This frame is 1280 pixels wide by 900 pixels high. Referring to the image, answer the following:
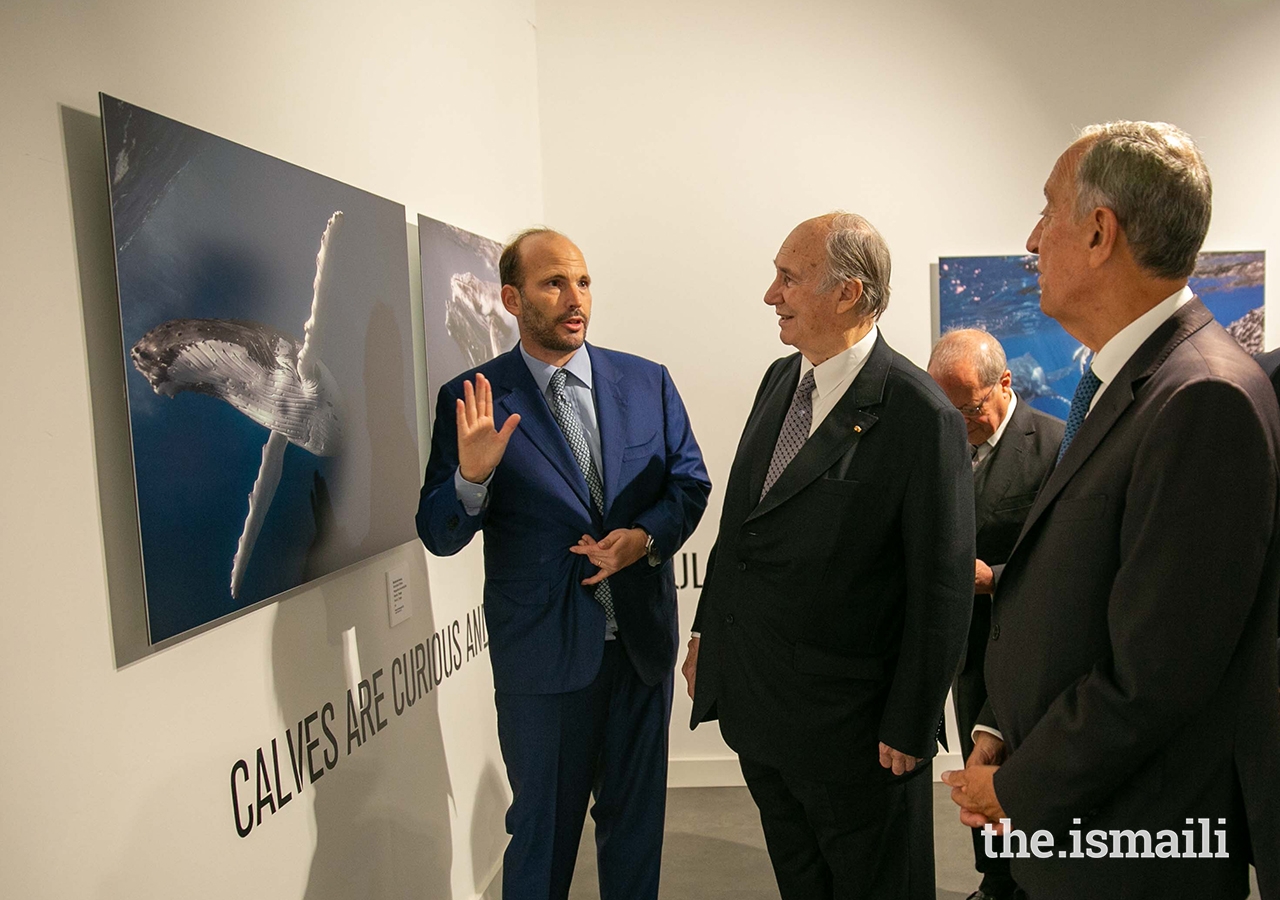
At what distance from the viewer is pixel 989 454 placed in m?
2.66

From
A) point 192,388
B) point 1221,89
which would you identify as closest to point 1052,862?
point 192,388

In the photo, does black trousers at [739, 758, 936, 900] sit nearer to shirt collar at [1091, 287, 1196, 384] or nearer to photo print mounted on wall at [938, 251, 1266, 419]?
shirt collar at [1091, 287, 1196, 384]

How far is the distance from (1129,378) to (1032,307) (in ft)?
9.77

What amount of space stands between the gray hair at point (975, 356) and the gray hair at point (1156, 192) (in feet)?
4.45

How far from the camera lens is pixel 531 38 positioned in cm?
386

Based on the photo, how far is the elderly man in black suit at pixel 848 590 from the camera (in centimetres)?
190

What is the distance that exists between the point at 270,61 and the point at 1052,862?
2141 millimetres

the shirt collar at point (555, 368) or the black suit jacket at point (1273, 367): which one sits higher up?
the shirt collar at point (555, 368)

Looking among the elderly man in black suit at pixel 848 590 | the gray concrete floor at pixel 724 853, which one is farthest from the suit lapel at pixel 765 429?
the gray concrete floor at pixel 724 853

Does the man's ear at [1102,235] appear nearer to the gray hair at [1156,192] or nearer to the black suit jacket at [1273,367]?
the gray hair at [1156,192]

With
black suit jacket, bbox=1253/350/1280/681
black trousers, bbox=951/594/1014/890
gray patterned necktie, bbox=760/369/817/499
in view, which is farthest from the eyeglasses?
gray patterned necktie, bbox=760/369/817/499

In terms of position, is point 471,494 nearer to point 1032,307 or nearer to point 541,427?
point 541,427

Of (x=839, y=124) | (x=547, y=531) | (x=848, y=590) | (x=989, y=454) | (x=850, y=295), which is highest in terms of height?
(x=839, y=124)

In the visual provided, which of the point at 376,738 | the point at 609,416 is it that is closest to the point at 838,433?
the point at 609,416
